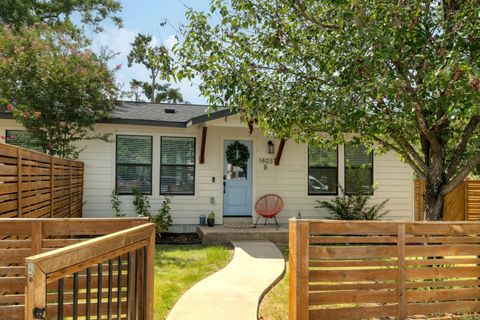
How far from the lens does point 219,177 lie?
30.6 ft

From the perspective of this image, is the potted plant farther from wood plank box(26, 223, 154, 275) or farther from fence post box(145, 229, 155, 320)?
wood plank box(26, 223, 154, 275)

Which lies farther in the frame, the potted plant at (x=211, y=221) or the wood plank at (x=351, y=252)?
the potted plant at (x=211, y=221)

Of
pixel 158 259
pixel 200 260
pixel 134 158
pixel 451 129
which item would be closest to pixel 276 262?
pixel 200 260

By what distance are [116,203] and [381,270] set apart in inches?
257

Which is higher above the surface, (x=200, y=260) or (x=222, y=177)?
(x=222, y=177)

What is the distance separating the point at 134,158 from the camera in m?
9.01

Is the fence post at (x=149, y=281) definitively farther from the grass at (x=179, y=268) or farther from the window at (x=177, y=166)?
the window at (x=177, y=166)

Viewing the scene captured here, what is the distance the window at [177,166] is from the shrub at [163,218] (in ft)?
0.98

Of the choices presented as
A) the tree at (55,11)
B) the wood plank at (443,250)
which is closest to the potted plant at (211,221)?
the wood plank at (443,250)

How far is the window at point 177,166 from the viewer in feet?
30.0

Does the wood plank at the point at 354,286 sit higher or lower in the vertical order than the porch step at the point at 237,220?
higher

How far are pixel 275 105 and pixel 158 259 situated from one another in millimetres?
3713

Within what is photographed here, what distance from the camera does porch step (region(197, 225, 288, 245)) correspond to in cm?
804

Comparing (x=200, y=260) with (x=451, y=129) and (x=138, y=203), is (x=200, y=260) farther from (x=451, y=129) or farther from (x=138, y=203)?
(x=451, y=129)
